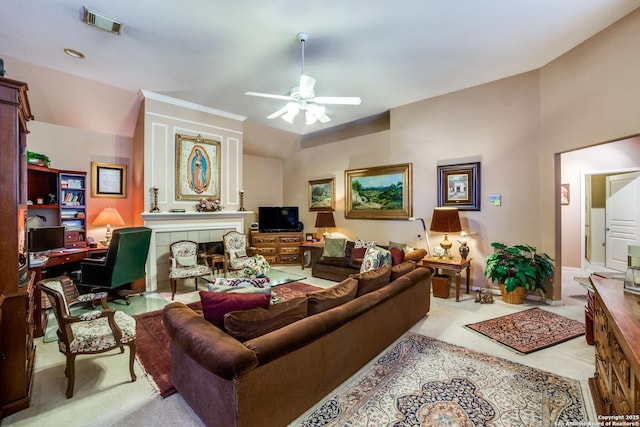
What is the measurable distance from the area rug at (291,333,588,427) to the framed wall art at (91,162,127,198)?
5.45 metres

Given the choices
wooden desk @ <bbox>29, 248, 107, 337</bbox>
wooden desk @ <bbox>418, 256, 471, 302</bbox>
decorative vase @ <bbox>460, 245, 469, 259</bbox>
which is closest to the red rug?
wooden desk @ <bbox>29, 248, 107, 337</bbox>

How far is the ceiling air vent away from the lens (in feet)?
9.00

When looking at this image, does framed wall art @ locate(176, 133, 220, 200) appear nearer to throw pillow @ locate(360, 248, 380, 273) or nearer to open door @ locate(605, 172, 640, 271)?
throw pillow @ locate(360, 248, 380, 273)

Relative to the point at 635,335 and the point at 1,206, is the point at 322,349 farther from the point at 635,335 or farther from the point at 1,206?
the point at 1,206

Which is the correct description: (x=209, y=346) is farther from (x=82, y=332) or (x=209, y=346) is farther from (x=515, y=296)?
(x=515, y=296)

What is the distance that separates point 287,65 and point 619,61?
3.77 meters

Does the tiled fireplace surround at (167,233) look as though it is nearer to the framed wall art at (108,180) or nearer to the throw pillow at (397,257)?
the framed wall art at (108,180)

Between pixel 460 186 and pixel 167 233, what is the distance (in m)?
5.15

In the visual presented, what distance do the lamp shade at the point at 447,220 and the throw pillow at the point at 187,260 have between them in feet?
13.3

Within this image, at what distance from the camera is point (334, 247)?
18.3 ft

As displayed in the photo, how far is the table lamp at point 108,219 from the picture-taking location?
4819 millimetres

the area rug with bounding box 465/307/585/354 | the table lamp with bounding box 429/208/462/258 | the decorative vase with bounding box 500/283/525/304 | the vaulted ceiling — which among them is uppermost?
the vaulted ceiling

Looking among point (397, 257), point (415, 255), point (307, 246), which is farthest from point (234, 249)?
point (415, 255)

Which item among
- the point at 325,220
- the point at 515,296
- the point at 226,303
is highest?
the point at 325,220
